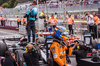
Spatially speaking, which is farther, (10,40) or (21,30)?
(21,30)

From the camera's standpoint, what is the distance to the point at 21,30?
25.0m

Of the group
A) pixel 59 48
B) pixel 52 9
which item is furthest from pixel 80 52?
pixel 52 9

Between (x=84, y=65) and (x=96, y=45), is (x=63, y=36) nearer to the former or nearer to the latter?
(x=84, y=65)

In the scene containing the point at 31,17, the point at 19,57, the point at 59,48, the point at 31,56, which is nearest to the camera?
the point at 59,48

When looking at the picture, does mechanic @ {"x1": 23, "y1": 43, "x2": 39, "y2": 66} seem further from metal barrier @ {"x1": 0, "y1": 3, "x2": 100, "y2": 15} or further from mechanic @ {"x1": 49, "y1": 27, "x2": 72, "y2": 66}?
metal barrier @ {"x1": 0, "y1": 3, "x2": 100, "y2": 15}

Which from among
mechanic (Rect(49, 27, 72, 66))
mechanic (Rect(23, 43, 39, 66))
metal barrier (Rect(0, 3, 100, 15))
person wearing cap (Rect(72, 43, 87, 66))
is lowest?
person wearing cap (Rect(72, 43, 87, 66))

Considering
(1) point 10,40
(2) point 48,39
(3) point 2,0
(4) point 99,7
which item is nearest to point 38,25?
(4) point 99,7

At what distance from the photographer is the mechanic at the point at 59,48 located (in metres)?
5.21

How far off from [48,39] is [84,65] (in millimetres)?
1333

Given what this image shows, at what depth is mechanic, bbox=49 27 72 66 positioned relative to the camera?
17.1ft

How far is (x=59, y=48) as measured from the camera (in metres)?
5.27

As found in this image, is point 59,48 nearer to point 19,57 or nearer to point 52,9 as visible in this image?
point 19,57

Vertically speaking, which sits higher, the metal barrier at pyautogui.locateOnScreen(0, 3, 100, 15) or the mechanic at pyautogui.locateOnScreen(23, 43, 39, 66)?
the metal barrier at pyautogui.locateOnScreen(0, 3, 100, 15)

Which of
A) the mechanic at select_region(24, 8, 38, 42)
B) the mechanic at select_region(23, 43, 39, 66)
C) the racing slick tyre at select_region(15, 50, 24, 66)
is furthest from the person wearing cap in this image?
the mechanic at select_region(23, 43, 39, 66)
